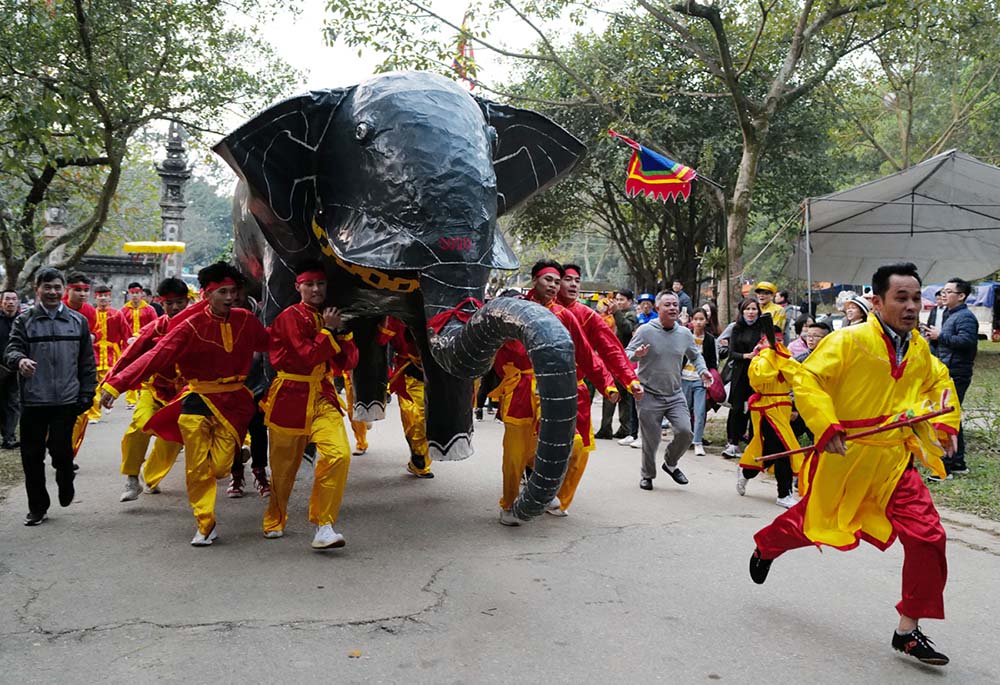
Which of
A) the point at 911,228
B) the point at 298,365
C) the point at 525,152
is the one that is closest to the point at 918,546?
the point at 298,365

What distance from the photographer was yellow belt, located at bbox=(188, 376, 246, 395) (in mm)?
5469

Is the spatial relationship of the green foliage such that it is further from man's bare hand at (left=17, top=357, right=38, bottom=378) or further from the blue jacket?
the blue jacket

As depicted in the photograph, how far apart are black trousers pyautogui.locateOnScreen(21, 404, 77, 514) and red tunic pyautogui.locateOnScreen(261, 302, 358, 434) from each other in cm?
155

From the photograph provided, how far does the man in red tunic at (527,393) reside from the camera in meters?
5.77

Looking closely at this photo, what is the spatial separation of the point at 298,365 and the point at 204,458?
81cm

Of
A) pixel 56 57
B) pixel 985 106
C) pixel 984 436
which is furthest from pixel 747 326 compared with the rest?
pixel 985 106

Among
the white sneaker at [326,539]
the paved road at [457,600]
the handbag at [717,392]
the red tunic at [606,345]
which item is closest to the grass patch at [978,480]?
the paved road at [457,600]

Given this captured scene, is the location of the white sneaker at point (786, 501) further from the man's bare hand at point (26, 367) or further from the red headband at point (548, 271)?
the man's bare hand at point (26, 367)

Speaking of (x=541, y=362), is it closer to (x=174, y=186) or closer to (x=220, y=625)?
(x=220, y=625)

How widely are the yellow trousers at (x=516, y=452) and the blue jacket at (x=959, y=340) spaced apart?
13.5ft

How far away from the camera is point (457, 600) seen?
14.1 ft

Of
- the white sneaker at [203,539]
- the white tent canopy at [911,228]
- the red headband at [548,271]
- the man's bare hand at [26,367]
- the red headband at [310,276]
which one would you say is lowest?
the white sneaker at [203,539]

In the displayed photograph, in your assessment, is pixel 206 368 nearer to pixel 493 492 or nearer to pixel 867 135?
pixel 493 492

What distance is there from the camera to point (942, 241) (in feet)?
48.4
